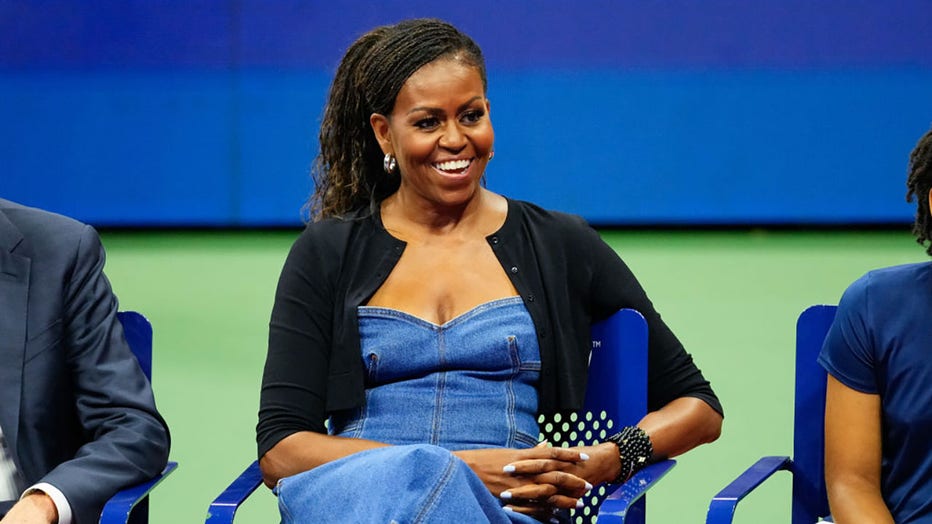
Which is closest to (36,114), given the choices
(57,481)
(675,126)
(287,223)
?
(287,223)

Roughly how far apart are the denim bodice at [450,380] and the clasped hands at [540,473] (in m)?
0.10

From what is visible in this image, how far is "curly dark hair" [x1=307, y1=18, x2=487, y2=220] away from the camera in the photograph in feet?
9.14

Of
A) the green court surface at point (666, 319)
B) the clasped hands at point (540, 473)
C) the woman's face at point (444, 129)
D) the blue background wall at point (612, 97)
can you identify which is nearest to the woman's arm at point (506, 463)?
the clasped hands at point (540, 473)

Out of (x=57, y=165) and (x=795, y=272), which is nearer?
(x=795, y=272)

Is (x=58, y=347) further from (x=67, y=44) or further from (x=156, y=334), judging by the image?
(x=67, y=44)

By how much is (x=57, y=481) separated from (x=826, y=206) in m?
5.42

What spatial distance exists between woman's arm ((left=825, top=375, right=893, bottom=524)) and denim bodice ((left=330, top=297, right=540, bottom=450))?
53 cm

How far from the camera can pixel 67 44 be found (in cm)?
740

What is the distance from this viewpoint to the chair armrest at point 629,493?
90.0 inches

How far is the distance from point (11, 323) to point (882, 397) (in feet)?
4.82

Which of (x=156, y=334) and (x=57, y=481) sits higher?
(x=57, y=481)

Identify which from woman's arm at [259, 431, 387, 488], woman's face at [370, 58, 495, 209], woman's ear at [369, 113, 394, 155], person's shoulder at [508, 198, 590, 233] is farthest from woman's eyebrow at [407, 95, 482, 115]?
woman's arm at [259, 431, 387, 488]

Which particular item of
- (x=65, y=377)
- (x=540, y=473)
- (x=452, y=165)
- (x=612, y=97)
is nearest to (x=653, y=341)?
(x=540, y=473)

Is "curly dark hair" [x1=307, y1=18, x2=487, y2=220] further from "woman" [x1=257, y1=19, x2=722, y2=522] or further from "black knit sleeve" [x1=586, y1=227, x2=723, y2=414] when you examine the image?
"black knit sleeve" [x1=586, y1=227, x2=723, y2=414]
